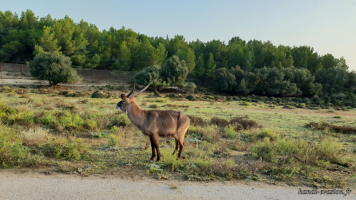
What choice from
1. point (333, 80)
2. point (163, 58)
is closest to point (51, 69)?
point (163, 58)

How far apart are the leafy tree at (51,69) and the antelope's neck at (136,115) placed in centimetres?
A: 3395

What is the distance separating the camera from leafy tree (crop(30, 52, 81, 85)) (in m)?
36.8

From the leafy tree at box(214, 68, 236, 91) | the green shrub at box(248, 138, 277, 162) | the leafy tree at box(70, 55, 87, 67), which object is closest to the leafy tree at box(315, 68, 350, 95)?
the leafy tree at box(214, 68, 236, 91)

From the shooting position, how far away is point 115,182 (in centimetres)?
564

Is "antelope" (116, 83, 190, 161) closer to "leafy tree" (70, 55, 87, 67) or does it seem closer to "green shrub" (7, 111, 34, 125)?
"green shrub" (7, 111, 34, 125)

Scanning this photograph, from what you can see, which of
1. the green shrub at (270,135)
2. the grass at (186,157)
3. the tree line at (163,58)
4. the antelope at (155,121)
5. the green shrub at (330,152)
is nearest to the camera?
the grass at (186,157)

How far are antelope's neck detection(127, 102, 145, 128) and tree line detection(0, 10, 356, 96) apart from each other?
37228 mm

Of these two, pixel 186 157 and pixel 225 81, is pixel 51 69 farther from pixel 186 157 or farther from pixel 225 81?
pixel 186 157

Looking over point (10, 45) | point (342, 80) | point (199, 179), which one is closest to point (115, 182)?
point (199, 179)

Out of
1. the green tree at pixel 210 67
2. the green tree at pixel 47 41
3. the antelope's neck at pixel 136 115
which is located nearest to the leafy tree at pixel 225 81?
the green tree at pixel 210 67

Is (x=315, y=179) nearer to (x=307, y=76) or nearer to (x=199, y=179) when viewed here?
(x=199, y=179)

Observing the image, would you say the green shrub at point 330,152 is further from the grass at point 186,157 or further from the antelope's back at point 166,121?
the antelope's back at point 166,121

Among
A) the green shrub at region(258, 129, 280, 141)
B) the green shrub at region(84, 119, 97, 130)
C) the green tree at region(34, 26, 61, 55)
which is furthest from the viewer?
the green tree at region(34, 26, 61, 55)

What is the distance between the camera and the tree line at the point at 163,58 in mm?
48844
